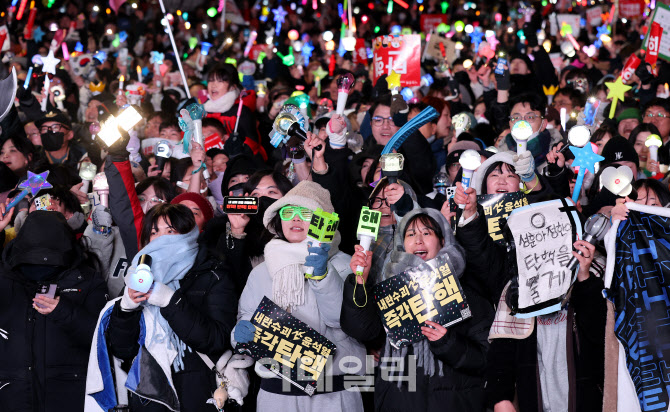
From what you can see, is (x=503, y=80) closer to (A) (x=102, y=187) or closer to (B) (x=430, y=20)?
(A) (x=102, y=187)

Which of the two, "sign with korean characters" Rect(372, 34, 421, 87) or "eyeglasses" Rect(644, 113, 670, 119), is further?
"sign with korean characters" Rect(372, 34, 421, 87)

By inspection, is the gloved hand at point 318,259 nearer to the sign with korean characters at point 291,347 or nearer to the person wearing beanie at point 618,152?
the sign with korean characters at point 291,347

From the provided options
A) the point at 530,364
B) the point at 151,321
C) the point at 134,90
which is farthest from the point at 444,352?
the point at 134,90

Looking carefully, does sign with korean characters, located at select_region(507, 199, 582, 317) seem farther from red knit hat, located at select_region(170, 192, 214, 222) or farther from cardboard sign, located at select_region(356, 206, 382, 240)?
red knit hat, located at select_region(170, 192, 214, 222)

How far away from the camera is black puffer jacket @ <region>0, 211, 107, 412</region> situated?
449 cm

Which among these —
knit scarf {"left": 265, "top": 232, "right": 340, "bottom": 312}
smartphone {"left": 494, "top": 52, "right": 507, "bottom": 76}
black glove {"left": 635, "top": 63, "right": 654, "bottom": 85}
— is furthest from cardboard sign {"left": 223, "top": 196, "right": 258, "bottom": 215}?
black glove {"left": 635, "top": 63, "right": 654, "bottom": 85}

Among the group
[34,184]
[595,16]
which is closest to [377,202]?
[34,184]

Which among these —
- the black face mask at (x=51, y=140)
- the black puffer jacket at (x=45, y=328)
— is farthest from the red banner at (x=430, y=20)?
the black puffer jacket at (x=45, y=328)

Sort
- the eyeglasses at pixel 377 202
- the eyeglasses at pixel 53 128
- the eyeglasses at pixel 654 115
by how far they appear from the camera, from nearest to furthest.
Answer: the eyeglasses at pixel 377 202 < the eyeglasses at pixel 654 115 < the eyeglasses at pixel 53 128

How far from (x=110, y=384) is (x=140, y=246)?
717 millimetres

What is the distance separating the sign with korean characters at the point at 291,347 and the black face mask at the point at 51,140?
395 cm

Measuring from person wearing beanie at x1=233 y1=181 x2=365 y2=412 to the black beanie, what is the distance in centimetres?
213

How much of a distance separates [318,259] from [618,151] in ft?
8.44

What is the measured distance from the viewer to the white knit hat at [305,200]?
4.27 metres
